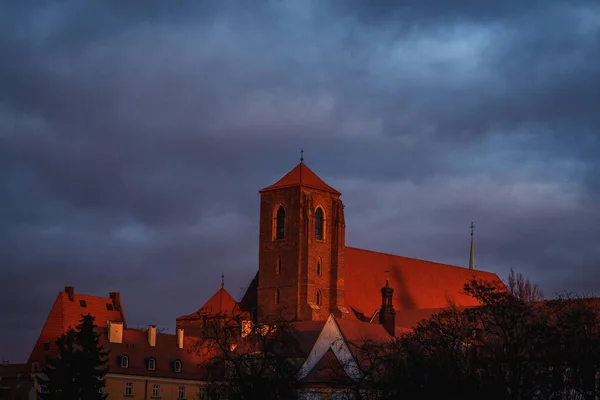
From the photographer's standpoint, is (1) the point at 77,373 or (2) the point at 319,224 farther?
Answer: (2) the point at 319,224

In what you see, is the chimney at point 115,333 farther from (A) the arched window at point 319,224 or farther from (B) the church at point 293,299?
(A) the arched window at point 319,224

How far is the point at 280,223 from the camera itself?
88.2m

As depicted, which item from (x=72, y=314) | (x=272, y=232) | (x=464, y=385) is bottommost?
(x=464, y=385)

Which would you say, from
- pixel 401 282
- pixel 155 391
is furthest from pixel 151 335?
pixel 401 282

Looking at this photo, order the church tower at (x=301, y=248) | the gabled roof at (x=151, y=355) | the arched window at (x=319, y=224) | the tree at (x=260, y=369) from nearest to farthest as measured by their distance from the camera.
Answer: the tree at (x=260, y=369)
the gabled roof at (x=151, y=355)
the church tower at (x=301, y=248)
the arched window at (x=319, y=224)

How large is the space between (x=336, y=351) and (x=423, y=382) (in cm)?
2460

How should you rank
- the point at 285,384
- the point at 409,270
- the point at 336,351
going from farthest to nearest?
the point at 409,270 → the point at 336,351 → the point at 285,384

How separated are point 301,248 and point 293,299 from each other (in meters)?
3.74

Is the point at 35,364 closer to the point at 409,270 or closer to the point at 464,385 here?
the point at 409,270

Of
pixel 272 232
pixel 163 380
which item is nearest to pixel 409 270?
pixel 272 232

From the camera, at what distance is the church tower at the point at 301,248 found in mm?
85562

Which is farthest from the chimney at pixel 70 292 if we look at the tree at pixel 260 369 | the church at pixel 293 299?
the tree at pixel 260 369

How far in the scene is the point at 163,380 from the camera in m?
77.2

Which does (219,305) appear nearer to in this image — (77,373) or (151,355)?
(151,355)
